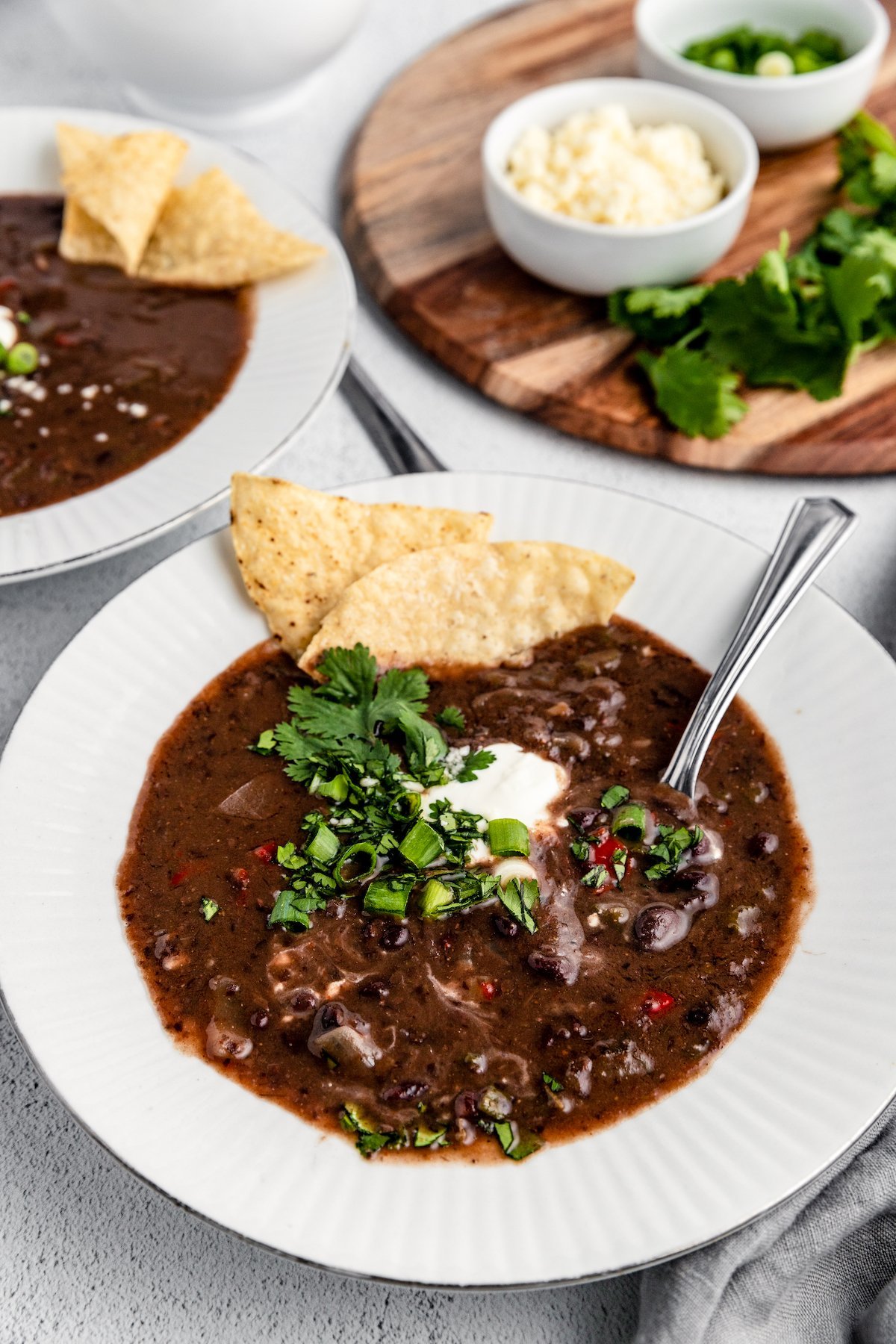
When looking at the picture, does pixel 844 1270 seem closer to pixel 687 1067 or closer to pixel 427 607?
pixel 687 1067

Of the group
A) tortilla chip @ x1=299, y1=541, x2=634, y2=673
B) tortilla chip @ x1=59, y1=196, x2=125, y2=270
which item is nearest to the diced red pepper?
tortilla chip @ x1=299, y1=541, x2=634, y2=673

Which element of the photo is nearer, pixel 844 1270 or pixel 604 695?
pixel 844 1270

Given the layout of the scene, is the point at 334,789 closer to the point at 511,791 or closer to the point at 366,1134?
the point at 511,791

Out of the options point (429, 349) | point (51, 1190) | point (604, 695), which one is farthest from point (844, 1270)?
point (429, 349)

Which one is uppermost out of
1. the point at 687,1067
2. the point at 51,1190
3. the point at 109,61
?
the point at 109,61

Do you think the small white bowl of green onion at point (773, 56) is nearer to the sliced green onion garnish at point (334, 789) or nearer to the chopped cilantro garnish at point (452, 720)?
the chopped cilantro garnish at point (452, 720)

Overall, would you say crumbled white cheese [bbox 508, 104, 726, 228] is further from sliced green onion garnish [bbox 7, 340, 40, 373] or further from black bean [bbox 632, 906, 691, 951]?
black bean [bbox 632, 906, 691, 951]

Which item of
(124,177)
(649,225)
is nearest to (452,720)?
(649,225)
